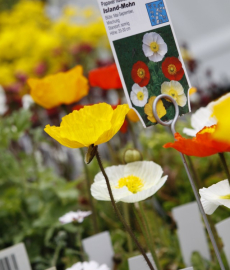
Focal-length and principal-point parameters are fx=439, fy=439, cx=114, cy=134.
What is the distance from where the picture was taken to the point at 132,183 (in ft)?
1.62

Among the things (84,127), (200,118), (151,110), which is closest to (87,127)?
(84,127)

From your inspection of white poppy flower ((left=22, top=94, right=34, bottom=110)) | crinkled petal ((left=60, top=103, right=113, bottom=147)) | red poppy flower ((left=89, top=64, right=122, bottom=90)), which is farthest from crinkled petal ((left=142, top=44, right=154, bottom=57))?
white poppy flower ((left=22, top=94, right=34, bottom=110))

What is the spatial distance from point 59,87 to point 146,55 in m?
0.28

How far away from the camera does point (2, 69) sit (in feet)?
8.40

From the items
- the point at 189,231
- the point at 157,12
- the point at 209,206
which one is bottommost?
the point at 189,231

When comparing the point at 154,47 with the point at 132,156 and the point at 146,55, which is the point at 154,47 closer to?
the point at 146,55

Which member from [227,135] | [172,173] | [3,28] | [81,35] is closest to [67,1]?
[3,28]

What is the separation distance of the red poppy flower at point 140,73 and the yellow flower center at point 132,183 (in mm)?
107

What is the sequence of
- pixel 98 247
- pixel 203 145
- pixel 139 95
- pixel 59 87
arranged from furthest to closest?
pixel 59 87
pixel 98 247
pixel 139 95
pixel 203 145

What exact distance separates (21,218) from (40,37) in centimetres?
183

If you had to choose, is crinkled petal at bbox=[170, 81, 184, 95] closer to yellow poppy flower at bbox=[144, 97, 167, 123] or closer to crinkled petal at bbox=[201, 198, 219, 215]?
yellow poppy flower at bbox=[144, 97, 167, 123]

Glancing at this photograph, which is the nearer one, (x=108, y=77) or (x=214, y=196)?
(x=214, y=196)

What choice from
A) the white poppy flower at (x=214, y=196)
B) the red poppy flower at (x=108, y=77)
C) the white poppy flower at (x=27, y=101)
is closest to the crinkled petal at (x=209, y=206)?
the white poppy flower at (x=214, y=196)

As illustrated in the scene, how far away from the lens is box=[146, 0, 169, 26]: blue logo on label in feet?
1.62
